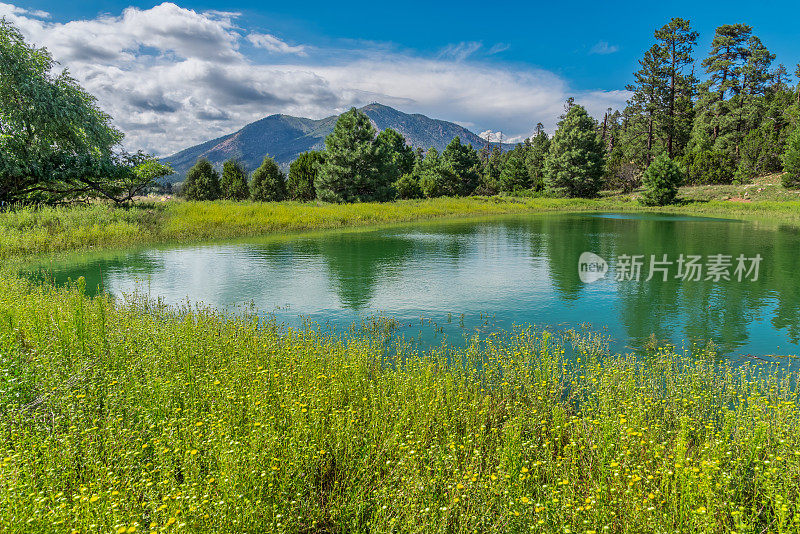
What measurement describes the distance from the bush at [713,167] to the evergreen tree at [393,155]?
39.5 m

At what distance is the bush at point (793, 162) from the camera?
4331cm

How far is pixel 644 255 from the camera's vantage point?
20.2 m

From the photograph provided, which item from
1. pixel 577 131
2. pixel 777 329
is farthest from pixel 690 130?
pixel 777 329

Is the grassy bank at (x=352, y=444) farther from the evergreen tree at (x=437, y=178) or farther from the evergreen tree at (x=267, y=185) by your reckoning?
the evergreen tree at (x=267, y=185)

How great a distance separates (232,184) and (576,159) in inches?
2059

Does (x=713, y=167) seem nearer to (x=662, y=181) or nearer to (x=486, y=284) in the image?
(x=662, y=181)

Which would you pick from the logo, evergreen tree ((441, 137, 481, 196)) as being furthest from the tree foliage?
evergreen tree ((441, 137, 481, 196))

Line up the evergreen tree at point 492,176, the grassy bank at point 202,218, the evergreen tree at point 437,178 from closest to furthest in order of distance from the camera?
the grassy bank at point 202,218
the evergreen tree at point 437,178
the evergreen tree at point 492,176

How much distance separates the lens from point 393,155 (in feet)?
215

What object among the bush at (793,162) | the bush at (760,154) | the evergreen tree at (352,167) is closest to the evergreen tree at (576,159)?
the bush at (760,154)

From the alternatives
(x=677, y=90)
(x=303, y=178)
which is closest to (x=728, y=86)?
(x=677, y=90)

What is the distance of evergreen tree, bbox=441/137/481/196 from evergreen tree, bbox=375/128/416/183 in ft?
23.9

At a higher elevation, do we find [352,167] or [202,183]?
[352,167]

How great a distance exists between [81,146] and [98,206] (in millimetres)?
4187
